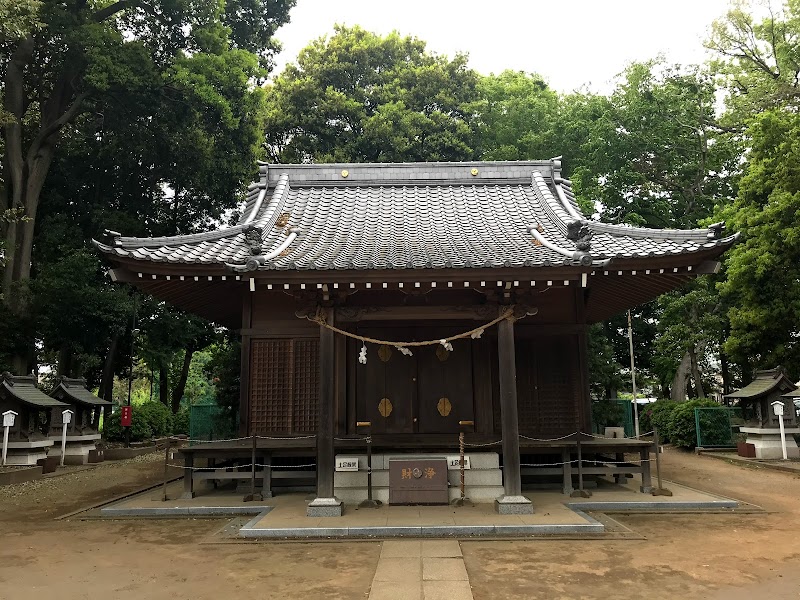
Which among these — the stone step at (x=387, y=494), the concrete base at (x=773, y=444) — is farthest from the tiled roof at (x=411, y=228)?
the concrete base at (x=773, y=444)

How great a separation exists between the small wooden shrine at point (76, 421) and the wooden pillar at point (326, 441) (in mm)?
13223

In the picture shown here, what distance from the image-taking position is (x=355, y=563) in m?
6.95

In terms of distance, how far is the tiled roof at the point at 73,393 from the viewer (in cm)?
1844

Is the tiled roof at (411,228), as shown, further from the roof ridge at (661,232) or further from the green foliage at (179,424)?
the green foliage at (179,424)

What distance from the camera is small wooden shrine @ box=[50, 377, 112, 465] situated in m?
18.4

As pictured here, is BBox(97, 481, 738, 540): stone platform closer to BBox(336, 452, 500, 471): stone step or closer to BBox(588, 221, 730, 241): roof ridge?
BBox(336, 452, 500, 471): stone step

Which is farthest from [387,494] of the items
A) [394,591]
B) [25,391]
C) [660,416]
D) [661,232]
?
[660,416]

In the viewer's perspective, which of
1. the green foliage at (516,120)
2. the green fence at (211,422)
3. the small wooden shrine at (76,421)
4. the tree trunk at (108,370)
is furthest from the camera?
the green foliage at (516,120)

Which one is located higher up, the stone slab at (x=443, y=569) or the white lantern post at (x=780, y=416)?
the white lantern post at (x=780, y=416)

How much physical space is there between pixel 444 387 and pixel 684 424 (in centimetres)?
1377

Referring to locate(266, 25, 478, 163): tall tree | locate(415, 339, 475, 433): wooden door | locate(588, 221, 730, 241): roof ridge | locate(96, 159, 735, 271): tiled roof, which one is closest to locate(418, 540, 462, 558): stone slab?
locate(415, 339, 475, 433): wooden door

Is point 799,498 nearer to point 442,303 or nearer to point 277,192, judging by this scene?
point 442,303

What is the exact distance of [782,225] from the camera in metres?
19.2

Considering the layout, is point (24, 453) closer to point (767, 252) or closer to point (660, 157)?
point (767, 252)
